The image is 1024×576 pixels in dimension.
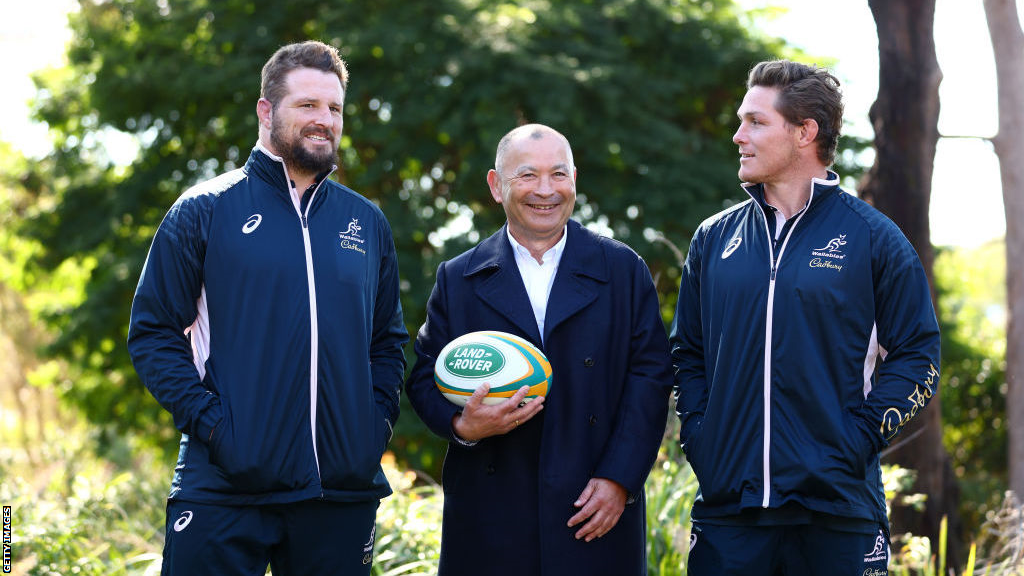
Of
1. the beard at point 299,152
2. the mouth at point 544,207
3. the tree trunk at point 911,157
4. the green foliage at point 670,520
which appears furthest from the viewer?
the tree trunk at point 911,157

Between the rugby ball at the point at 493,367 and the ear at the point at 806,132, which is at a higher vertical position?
the ear at the point at 806,132

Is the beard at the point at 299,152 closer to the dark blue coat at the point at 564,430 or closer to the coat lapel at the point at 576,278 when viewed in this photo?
the dark blue coat at the point at 564,430

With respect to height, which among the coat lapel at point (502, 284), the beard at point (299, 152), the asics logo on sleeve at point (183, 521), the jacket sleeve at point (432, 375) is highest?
the beard at point (299, 152)

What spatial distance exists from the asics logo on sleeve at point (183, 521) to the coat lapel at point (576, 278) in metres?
1.51

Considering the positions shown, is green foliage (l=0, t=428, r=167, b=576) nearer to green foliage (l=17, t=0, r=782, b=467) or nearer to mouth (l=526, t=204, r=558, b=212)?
mouth (l=526, t=204, r=558, b=212)

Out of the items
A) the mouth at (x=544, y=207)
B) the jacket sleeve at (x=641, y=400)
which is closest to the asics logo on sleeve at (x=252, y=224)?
the mouth at (x=544, y=207)

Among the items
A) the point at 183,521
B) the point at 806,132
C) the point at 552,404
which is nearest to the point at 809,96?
the point at 806,132

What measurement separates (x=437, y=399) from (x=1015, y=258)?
853 cm

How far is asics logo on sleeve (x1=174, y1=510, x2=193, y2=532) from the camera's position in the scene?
3.51 metres

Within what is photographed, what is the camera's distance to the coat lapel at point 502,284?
404cm

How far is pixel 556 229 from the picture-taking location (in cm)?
415

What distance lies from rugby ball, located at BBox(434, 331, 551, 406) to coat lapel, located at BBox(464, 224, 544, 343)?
4.5 inches

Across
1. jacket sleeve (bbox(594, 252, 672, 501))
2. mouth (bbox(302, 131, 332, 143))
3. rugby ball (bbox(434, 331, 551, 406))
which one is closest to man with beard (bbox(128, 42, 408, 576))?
mouth (bbox(302, 131, 332, 143))

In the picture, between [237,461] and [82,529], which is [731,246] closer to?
Result: [237,461]
